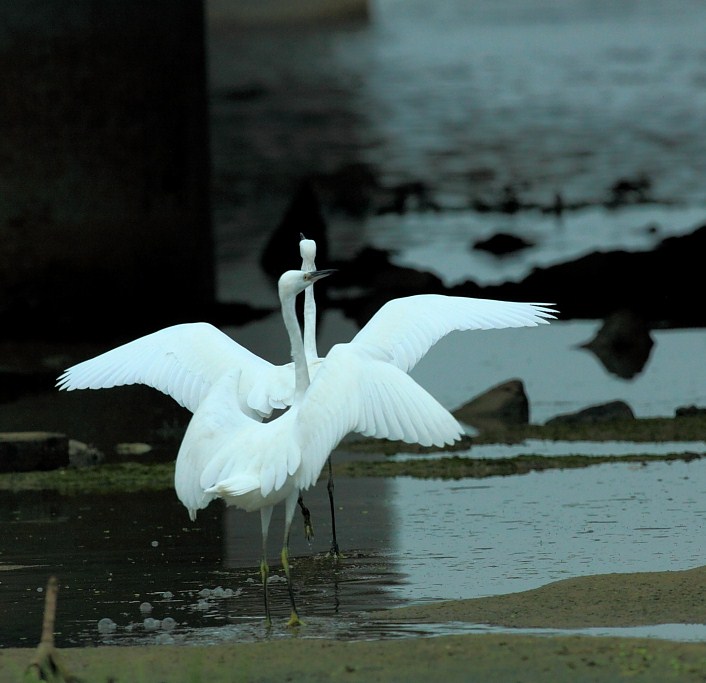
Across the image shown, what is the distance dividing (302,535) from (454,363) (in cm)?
1175

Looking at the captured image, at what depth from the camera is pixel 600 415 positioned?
51.5 feet

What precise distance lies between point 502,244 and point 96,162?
64.7 feet

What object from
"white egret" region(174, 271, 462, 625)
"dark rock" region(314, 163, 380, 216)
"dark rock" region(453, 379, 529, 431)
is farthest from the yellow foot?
"dark rock" region(314, 163, 380, 216)

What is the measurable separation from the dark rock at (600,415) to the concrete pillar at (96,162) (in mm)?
10135

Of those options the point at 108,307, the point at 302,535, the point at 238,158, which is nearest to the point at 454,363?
the point at 108,307

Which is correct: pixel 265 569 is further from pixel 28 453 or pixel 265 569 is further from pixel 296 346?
pixel 28 453

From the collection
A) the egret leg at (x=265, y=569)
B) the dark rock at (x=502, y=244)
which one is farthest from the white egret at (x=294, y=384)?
the dark rock at (x=502, y=244)

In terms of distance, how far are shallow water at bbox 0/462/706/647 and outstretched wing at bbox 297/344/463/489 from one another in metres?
0.91

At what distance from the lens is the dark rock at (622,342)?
72.7ft

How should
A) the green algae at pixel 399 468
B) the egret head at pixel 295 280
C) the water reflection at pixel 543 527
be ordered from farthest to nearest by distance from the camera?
the green algae at pixel 399 468
the water reflection at pixel 543 527
the egret head at pixel 295 280

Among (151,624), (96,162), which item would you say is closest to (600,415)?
(151,624)

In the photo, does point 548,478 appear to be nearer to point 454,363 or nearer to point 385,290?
point 454,363

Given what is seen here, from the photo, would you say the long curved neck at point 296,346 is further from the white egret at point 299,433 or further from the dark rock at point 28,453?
the dark rock at point 28,453

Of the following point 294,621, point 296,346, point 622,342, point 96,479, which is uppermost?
point 296,346
